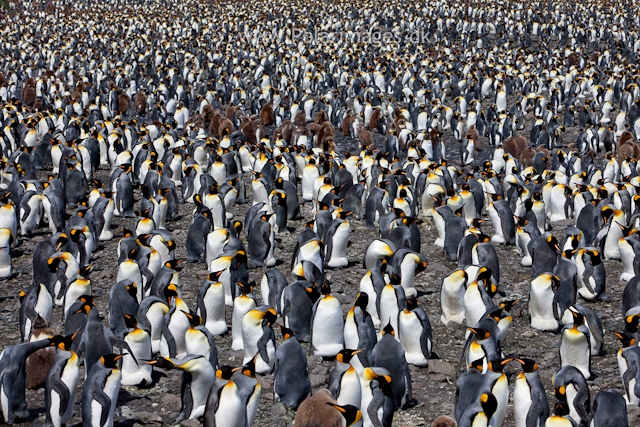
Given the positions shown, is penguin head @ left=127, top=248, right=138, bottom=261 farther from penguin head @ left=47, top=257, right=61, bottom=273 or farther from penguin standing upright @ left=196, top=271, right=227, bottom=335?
penguin standing upright @ left=196, top=271, right=227, bottom=335

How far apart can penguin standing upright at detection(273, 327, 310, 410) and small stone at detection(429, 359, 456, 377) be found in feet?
4.27

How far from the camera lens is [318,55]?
27250 millimetres

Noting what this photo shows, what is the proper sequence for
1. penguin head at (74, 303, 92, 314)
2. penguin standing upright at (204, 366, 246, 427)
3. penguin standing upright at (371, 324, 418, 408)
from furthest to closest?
penguin head at (74, 303, 92, 314) → penguin standing upright at (371, 324, 418, 408) → penguin standing upright at (204, 366, 246, 427)

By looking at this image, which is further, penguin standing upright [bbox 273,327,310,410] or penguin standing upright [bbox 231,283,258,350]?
penguin standing upright [bbox 231,283,258,350]

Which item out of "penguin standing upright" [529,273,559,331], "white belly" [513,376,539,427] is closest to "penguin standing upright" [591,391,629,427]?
"white belly" [513,376,539,427]

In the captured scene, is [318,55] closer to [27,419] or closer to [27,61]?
[27,61]

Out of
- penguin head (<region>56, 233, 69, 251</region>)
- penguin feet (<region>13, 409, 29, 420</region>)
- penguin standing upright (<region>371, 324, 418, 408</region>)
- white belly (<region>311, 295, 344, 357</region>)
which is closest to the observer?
penguin feet (<region>13, 409, 29, 420</region>)

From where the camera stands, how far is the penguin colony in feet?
18.7

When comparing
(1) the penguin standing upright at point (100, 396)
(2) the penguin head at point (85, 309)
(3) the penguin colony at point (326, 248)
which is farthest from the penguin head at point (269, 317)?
(2) the penguin head at point (85, 309)

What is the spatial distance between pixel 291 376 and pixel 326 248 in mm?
3516

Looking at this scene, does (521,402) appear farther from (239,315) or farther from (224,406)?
(239,315)

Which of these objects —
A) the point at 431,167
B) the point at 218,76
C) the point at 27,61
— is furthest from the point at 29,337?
the point at 27,61

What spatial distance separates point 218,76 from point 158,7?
23.4 meters

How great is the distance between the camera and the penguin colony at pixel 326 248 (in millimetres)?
5695
